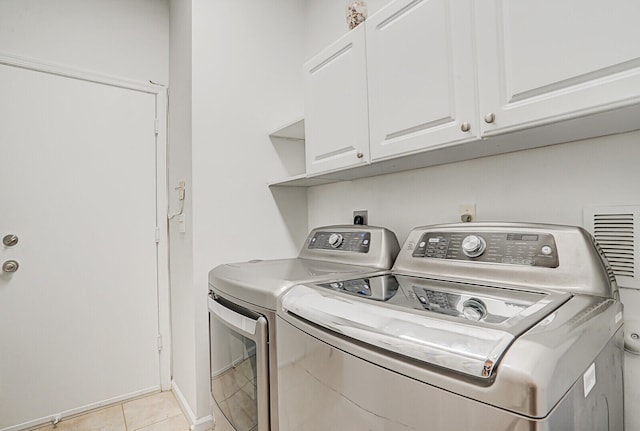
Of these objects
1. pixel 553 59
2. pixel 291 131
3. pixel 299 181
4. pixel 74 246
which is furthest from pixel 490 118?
pixel 74 246

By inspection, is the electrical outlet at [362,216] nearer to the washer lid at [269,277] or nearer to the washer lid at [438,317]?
the washer lid at [269,277]

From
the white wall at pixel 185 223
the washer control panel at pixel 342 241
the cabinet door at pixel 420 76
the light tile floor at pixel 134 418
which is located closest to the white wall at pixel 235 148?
the white wall at pixel 185 223

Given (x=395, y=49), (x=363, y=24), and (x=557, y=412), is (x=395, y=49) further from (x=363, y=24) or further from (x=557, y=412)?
(x=557, y=412)

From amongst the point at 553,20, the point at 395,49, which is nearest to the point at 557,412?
the point at 553,20

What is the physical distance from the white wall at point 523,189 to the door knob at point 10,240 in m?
1.90

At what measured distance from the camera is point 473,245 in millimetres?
1049

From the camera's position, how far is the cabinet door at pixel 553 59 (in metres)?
0.68

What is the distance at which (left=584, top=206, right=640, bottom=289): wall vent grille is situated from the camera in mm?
884

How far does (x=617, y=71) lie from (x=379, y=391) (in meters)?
0.84

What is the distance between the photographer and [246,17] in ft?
6.50

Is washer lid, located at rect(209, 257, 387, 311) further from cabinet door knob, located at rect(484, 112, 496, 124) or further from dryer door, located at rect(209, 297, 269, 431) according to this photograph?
cabinet door knob, located at rect(484, 112, 496, 124)

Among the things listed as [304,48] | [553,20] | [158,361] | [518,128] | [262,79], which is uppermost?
[304,48]

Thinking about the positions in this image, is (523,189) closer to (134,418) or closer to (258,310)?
(258,310)

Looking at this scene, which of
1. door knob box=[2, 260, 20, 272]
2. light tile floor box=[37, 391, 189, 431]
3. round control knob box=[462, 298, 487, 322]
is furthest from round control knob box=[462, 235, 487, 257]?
door knob box=[2, 260, 20, 272]
